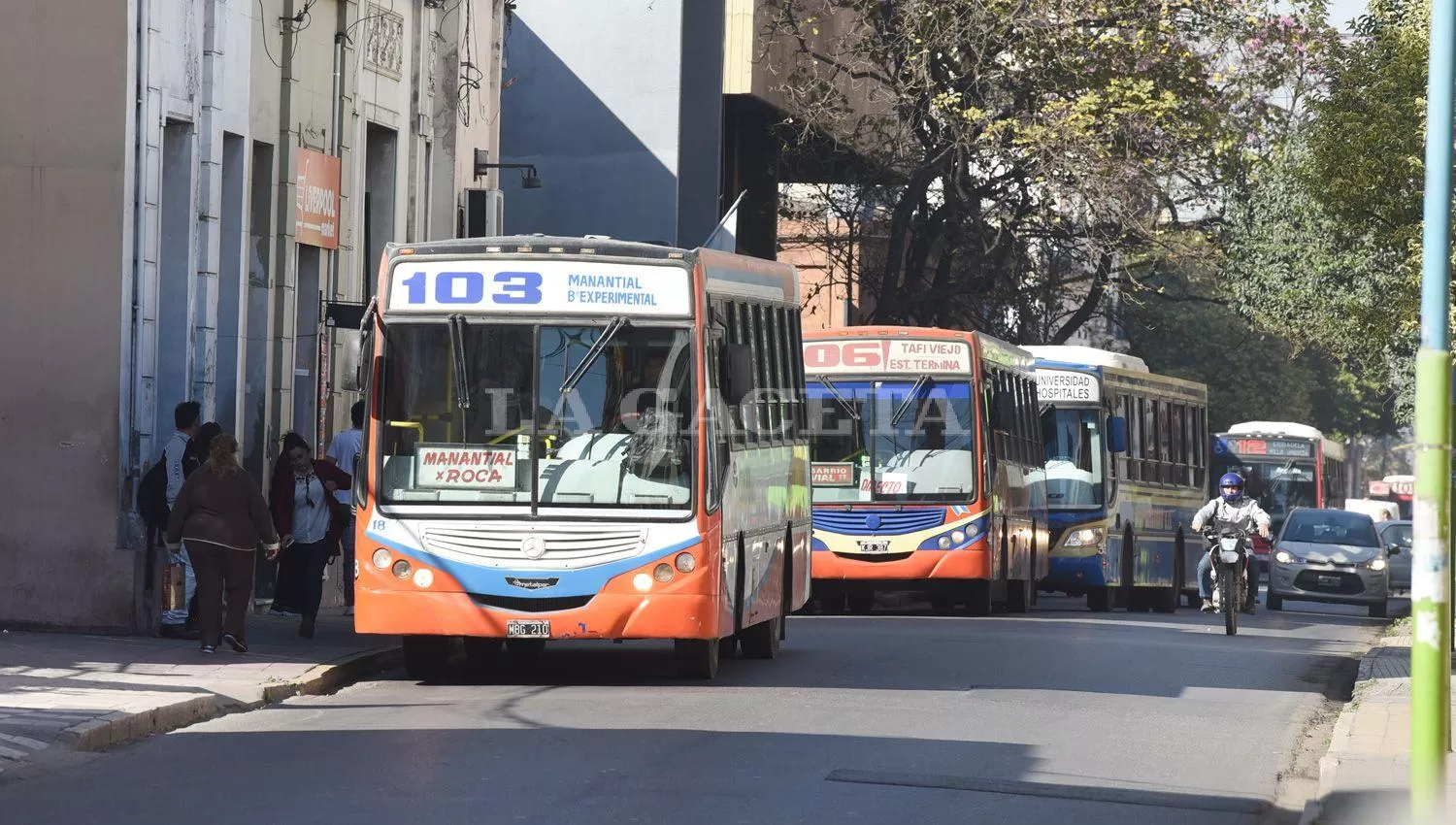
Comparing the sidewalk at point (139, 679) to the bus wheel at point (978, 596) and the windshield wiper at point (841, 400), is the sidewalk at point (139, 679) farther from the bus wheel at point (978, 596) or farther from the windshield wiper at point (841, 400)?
the bus wheel at point (978, 596)

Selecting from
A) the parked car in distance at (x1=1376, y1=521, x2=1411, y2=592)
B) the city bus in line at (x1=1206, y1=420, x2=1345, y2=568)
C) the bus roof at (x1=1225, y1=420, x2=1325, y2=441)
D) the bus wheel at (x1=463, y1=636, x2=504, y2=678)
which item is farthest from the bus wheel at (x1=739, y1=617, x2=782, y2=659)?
the bus roof at (x1=1225, y1=420, x2=1325, y2=441)

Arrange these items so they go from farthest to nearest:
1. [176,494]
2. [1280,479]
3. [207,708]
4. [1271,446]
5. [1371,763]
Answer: [1271,446]
[1280,479]
[176,494]
[207,708]
[1371,763]

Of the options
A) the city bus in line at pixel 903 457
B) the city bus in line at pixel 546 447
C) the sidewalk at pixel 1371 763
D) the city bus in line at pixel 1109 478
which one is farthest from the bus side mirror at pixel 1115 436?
the city bus in line at pixel 546 447

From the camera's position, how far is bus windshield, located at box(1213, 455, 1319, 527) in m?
51.8

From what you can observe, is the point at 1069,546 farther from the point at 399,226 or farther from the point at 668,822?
the point at 668,822

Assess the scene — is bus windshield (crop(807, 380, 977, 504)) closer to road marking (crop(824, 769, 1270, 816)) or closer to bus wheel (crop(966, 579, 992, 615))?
bus wheel (crop(966, 579, 992, 615))

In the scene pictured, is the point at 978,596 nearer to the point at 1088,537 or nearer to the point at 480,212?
the point at 1088,537

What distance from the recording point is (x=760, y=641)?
17203mm

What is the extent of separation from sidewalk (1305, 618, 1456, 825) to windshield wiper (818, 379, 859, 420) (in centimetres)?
812

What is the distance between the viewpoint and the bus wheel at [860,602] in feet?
86.7

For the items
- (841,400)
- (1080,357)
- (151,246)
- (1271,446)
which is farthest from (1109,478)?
(1271,446)

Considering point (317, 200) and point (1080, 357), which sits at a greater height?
point (317, 200)

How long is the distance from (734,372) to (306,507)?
14.5 feet

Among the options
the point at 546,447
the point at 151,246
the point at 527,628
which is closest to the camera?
the point at 527,628
